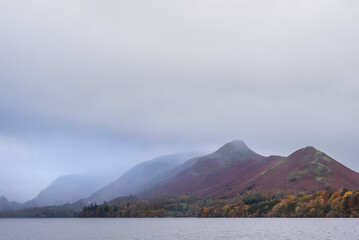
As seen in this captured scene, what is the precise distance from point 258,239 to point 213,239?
14.7 metres

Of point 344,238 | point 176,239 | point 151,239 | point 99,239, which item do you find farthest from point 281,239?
point 99,239

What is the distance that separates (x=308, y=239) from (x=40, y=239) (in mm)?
97963

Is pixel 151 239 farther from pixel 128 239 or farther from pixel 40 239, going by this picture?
pixel 40 239

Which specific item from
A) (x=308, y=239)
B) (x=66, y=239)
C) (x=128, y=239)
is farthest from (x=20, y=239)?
(x=308, y=239)

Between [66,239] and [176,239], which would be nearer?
A: [176,239]

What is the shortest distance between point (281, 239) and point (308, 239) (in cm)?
808

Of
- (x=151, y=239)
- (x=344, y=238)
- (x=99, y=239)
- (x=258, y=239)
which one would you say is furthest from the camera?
(x=99, y=239)

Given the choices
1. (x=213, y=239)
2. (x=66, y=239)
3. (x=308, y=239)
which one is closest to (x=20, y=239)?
(x=66, y=239)

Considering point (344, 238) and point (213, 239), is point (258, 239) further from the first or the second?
point (344, 238)

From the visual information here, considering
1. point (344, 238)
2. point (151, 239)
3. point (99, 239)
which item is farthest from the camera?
point (99, 239)

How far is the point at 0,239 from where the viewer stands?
143125 millimetres

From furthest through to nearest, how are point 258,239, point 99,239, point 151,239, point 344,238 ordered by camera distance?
point 99,239 → point 151,239 → point 258,239 → point 344,238

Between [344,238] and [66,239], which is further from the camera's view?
[66,239]

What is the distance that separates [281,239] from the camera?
113 metres
